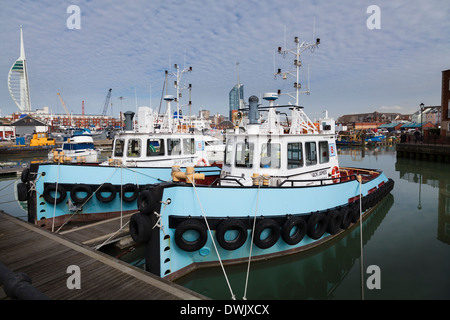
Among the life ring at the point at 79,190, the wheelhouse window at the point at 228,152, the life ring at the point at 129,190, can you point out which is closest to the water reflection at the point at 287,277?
the wheelhouse window at the point at 228,152

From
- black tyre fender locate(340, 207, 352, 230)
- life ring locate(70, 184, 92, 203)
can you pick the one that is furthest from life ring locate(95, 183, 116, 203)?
black tyre fender locate(340, 207, 352, 230)

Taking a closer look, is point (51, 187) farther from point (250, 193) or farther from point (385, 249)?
point (385, 249)

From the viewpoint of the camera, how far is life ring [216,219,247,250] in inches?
224

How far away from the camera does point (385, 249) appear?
25.8 feet

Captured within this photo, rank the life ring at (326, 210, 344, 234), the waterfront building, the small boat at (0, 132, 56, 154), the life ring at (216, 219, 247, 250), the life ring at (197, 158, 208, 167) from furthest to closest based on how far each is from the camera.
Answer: the small boat at (0, 132, 56, 154)
the waterfront building
the life ring at (197, 158, 208, 167)
the life ring at (326, 210, 344, 234)
the life ring at (216, 219, 247, 250)

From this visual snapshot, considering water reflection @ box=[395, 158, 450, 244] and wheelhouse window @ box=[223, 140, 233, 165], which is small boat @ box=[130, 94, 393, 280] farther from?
water reflection @ box=[395, 158, 450, 244]

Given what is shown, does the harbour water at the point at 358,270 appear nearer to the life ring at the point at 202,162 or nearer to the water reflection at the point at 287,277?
the water reflection at the point at 287,277

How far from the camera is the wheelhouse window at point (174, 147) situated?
38.0 feet

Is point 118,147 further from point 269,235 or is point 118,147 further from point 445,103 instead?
point 445,103

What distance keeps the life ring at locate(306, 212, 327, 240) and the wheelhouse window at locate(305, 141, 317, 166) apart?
1.76 m

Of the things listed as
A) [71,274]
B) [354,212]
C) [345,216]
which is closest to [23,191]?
[71,274]

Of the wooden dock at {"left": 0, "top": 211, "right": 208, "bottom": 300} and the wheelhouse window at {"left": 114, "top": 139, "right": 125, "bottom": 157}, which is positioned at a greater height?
the wheelhouse window at {"left": 114, "top": 139, "right": 125, "bottom": 157}

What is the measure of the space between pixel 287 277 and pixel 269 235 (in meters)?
1.12
